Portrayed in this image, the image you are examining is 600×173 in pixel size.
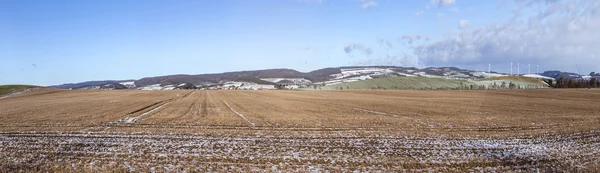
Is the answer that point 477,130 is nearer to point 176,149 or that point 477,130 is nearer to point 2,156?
point 176,149

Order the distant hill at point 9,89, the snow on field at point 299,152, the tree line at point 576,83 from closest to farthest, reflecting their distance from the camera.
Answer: the snow on field at point 299,152
the distant hill at point 9,89
the tree line at point 576,83

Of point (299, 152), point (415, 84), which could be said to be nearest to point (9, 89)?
point (299, 152)

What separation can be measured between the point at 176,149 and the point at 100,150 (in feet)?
10.5

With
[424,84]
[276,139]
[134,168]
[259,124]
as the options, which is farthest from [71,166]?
[424,84]

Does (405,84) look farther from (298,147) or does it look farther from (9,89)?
(298,147)

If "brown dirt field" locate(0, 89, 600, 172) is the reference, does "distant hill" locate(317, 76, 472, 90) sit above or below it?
above

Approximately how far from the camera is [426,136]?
1928 cm

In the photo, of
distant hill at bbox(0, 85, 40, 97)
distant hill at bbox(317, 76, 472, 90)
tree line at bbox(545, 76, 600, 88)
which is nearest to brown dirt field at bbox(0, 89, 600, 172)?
distant hill at bbox(0, 85, 40, 97)

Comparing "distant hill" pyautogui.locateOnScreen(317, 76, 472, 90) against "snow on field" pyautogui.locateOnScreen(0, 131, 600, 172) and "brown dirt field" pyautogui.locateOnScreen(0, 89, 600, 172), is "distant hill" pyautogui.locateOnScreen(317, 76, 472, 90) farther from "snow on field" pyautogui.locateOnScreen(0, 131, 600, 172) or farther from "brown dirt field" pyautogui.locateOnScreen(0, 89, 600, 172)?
"snow on field" pyautogui.locateOnScreen(0, 131, 600, 172)

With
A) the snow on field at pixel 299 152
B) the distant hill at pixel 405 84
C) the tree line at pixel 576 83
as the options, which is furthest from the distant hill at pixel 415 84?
the snow on field at pixel 299 152

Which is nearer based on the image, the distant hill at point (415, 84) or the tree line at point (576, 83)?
the tree line at point (576, 83)

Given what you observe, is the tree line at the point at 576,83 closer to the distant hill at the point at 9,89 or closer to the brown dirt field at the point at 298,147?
the brown dirt field at the point at 298,147

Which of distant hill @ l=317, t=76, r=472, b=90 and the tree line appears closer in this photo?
the tree line

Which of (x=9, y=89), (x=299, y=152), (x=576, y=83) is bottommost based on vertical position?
(x=299, y=152)
